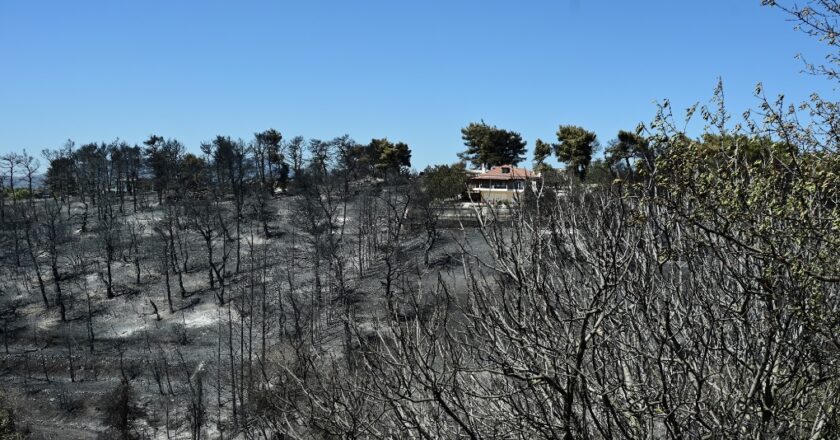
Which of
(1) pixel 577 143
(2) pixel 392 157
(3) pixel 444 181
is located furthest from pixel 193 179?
(1) pixel 577 143

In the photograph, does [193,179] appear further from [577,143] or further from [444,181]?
[577,143]

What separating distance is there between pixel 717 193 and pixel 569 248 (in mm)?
2969

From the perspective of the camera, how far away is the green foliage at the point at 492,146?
64.1 meters

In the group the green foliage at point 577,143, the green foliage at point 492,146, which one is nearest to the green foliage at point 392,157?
the green foliage at point 492,146

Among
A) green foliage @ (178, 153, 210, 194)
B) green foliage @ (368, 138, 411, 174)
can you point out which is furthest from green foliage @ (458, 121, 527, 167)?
green foliage @ (178, 153, 210, 194)

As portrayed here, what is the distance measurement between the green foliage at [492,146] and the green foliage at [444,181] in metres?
13.8

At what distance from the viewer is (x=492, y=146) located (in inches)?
2525

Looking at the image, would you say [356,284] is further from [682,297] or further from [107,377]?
[682,297]

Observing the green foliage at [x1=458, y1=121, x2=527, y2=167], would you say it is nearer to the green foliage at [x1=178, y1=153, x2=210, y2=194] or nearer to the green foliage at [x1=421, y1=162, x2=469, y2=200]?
the green foliage at [x1=421, y1=162, x2=469, y2=200]

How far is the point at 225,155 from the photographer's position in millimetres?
68562

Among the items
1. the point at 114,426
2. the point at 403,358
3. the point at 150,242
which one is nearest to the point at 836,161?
the point at 403,358

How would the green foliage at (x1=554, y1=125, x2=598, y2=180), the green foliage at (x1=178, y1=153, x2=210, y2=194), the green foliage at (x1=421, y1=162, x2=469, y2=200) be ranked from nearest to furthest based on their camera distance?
the green foliage at (x1=421, y1=162, x2=469, y2=200) → the green foliage at (x1=554, y1=125, x2=598, y2=180) → the green foliage at (x1=178, y1=153, x2=210, y2=194)

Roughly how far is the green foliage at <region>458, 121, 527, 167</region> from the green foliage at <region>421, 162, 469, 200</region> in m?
13.8

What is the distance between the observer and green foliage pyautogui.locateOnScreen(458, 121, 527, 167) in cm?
6406
